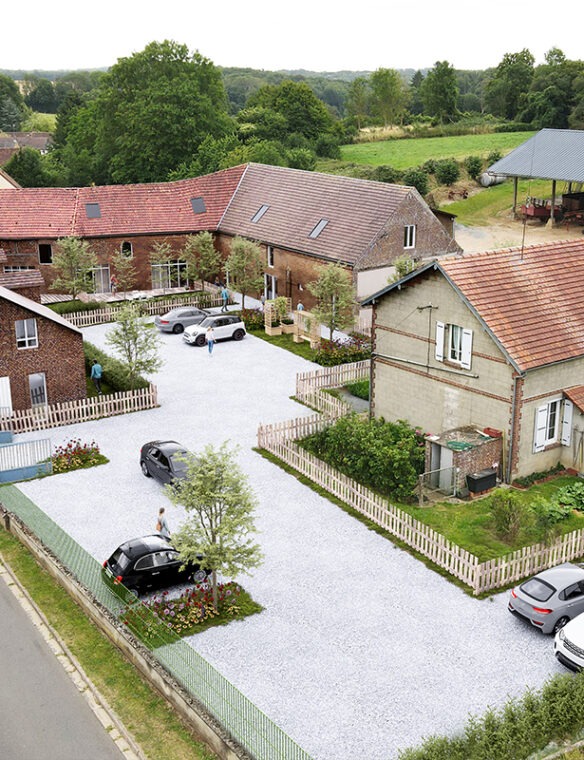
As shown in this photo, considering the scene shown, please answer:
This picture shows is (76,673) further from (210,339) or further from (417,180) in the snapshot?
(417,180)

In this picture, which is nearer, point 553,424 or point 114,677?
point 114,677

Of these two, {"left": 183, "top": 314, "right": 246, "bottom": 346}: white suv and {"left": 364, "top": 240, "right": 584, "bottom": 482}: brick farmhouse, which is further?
{"left": 183, "top": 314, "right": 246, "bottom": 346}: white suv

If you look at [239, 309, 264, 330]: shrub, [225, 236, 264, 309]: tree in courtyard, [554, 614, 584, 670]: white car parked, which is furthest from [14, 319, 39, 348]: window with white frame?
[554, 614, 584, 670]: white car parked

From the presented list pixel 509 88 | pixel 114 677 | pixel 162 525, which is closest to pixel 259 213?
pixel 162 525

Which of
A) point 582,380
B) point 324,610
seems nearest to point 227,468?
point 324,610

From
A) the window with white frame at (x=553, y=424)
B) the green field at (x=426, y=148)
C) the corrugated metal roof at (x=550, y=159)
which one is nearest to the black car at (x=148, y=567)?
the window with white frame at (x=553, y=424)

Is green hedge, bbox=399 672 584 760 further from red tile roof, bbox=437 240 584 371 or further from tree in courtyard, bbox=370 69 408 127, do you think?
tree in courtyard, bbox=370 69 408 127
